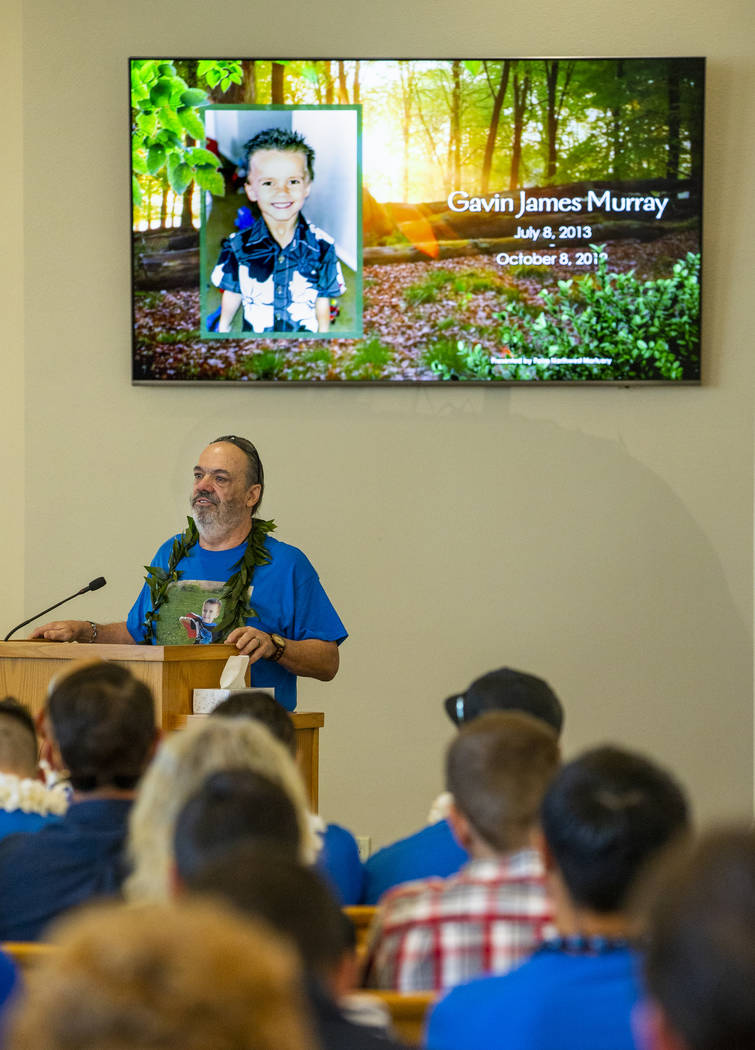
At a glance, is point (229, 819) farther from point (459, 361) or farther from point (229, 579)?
point (459, 361)

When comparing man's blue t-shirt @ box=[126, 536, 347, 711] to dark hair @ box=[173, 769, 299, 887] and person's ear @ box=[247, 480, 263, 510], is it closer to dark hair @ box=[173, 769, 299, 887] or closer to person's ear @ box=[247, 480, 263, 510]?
person's ear @ box=[247, 480, 263, 510]

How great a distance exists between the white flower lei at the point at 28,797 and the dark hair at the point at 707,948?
6.24 feet

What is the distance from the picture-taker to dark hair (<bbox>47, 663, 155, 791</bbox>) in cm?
229

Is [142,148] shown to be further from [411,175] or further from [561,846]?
[561,846]

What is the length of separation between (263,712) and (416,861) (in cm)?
47

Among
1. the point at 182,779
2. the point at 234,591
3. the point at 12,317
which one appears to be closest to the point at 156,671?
the point at 234,591

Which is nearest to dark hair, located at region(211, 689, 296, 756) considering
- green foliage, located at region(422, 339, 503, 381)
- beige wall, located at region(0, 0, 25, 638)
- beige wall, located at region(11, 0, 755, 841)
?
beige wall, located at region(11, 0, 755, 841)

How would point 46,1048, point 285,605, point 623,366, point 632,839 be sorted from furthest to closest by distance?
1. point 623,366
2. point 285,605
3. point 632,839
4. point 46,1048

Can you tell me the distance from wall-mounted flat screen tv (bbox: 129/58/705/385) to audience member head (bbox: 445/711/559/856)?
11.3 ft

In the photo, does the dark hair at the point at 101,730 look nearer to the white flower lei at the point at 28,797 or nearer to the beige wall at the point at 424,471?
the white flower lei at the point at 28,797

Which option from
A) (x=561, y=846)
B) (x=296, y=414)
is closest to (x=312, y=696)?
(x=296, y=414)

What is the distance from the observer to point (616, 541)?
5.37 meters

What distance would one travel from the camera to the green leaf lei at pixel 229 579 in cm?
403

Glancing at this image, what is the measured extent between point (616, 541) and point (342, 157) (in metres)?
2.01
